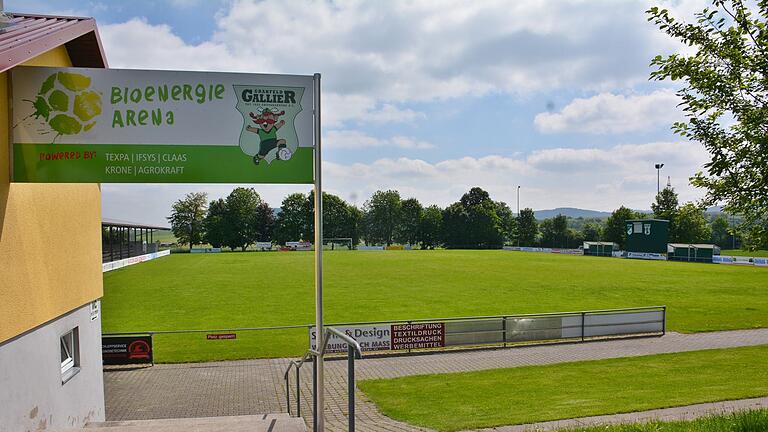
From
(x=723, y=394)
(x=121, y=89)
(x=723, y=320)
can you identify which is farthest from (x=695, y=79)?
(x=723, y=320)

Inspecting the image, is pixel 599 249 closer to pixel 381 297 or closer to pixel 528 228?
pixel 528 228

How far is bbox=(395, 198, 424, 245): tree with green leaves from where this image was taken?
5350 inches

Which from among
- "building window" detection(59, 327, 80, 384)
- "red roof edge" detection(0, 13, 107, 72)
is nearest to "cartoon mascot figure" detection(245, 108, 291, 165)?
"red roof edge" detection(0, 13, 107, 72)


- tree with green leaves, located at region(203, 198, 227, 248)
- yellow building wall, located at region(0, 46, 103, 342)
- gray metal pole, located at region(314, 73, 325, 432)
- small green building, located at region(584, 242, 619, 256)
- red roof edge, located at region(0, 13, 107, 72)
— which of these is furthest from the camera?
tree with green leaves, located at region(203, 198, 227, 248)

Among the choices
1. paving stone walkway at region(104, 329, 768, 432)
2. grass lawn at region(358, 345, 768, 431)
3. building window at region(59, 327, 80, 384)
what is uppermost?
building window at region(59, 327, 80, 384)

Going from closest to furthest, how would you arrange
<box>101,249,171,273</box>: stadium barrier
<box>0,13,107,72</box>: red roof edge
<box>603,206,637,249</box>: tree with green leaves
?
1. <box>0,13,107,72</box>: red roof edge
2. <box>101,249,171,273</box>: stadium barrier
3. <box>603,206,637,249</box>: tree with green leaves

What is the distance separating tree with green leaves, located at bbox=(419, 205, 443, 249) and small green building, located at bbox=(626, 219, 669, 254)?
5786cm

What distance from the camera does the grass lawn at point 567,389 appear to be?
11859 millimetres

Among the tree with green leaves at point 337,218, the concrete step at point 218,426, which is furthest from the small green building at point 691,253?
the tree with green leaves at point 337,218

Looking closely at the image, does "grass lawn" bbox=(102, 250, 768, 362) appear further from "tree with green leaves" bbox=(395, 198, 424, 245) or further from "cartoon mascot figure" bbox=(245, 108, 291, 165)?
"tree with green leaves" bbox=(395, 198, 424, 245)

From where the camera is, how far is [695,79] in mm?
7242

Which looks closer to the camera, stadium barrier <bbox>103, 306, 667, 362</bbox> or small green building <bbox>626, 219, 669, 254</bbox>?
stadium barrier <bbox>103, 306, 667, 362</bbox>

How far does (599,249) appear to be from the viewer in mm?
81438

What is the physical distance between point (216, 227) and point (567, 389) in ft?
359
